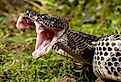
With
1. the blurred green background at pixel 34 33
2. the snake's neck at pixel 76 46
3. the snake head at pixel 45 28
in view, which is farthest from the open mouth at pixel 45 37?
the blurred green background at pixel 34 33

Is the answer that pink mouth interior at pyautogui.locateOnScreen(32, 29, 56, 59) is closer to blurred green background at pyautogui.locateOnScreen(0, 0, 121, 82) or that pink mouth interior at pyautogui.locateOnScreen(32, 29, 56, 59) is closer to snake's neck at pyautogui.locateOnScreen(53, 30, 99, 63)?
snake's neck at pyautogui.locateOnScreen(53, 30, 99, 63)

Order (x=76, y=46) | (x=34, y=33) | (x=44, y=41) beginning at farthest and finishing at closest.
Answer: (x=34, y=33) < (x=76, y=46) < (x=44, y=41)

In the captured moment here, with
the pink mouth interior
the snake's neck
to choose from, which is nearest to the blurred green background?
the snake's neck

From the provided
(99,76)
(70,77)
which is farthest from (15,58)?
(99,76)

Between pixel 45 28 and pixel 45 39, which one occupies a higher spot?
pixel 45 28

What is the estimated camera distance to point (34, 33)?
7039 mm

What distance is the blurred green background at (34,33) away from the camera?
5090 millimetres

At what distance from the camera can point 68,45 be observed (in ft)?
15.7

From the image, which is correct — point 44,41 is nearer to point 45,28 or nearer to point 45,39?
point 45,39

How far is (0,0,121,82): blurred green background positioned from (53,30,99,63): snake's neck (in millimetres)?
267

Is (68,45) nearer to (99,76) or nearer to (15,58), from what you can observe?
(99,76)

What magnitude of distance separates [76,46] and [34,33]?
7.54ft

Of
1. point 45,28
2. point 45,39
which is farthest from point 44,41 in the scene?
point 45,28

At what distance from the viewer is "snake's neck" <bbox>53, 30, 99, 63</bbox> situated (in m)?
4.78
